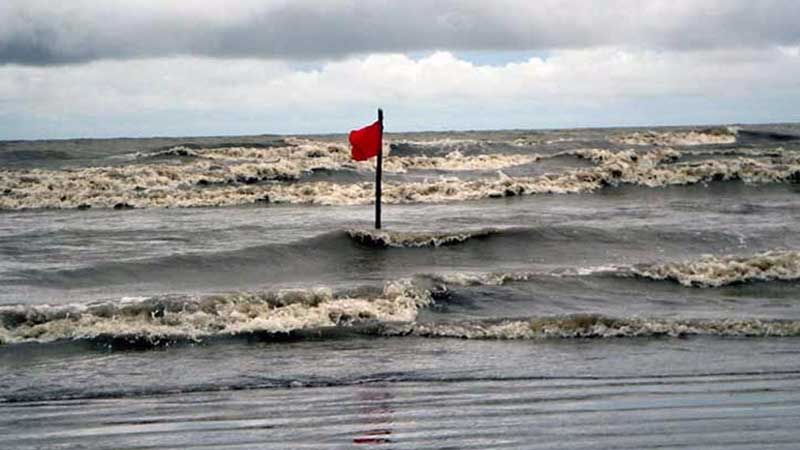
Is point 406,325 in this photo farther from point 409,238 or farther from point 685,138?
point 685,138

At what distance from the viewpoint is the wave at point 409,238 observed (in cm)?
1895

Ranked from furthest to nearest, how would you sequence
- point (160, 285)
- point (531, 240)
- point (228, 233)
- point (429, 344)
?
1. point (228, 233)
2. point (531, 240)
3. point (160, 285)
4. point (429, 344)

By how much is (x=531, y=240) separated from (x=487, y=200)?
10.3 metres

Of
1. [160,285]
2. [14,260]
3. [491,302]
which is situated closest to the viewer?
[491,302]

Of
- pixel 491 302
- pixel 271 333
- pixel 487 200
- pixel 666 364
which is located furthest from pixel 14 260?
pixel 487 200

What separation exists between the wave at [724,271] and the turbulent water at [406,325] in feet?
0.15

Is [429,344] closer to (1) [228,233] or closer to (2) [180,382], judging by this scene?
(2) [180,382]

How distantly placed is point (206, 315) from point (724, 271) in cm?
805

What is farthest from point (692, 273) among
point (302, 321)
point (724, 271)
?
point (302, 321)

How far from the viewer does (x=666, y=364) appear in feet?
31.3

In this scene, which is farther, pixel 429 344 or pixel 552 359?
pixel 429 344

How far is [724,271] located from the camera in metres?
15.1

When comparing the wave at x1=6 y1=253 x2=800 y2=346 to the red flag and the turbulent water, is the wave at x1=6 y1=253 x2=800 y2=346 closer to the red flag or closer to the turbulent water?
the turbulent water

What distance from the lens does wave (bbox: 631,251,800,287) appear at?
14.8 meters
